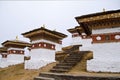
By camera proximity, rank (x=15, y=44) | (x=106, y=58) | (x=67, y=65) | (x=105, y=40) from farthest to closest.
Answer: (x=15, y=44) → (x=67, y=65) → (x=105, y=40) → (x=106, y=58)

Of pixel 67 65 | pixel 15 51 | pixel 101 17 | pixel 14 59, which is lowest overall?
pixel 67 65

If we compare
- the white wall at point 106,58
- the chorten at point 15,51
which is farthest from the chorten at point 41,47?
the white wall at point 106,58

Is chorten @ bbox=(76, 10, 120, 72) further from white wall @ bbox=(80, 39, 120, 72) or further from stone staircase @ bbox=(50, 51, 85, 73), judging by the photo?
stone staircase @ bbox=(50, 51, 85, 73)

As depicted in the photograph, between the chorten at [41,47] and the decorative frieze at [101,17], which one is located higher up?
the decorative frieze at [101,17]

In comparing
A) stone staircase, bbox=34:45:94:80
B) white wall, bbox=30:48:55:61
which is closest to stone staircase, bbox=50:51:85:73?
stone staircase, bbox=34:45:94:80

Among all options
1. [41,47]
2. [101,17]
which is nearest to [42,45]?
[41,47]

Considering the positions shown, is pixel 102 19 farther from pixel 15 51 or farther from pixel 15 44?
pixel 15 51

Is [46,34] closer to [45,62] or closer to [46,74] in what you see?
[45,62]

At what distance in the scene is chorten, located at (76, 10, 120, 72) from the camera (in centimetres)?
1134

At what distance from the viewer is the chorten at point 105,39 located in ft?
37.2

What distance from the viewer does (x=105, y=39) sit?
11992 mm

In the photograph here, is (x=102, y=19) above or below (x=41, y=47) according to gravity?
above

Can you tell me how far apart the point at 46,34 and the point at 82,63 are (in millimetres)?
5124

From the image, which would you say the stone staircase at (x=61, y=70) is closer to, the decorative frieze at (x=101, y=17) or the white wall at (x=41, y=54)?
the white wall at (x=41, y=54)
